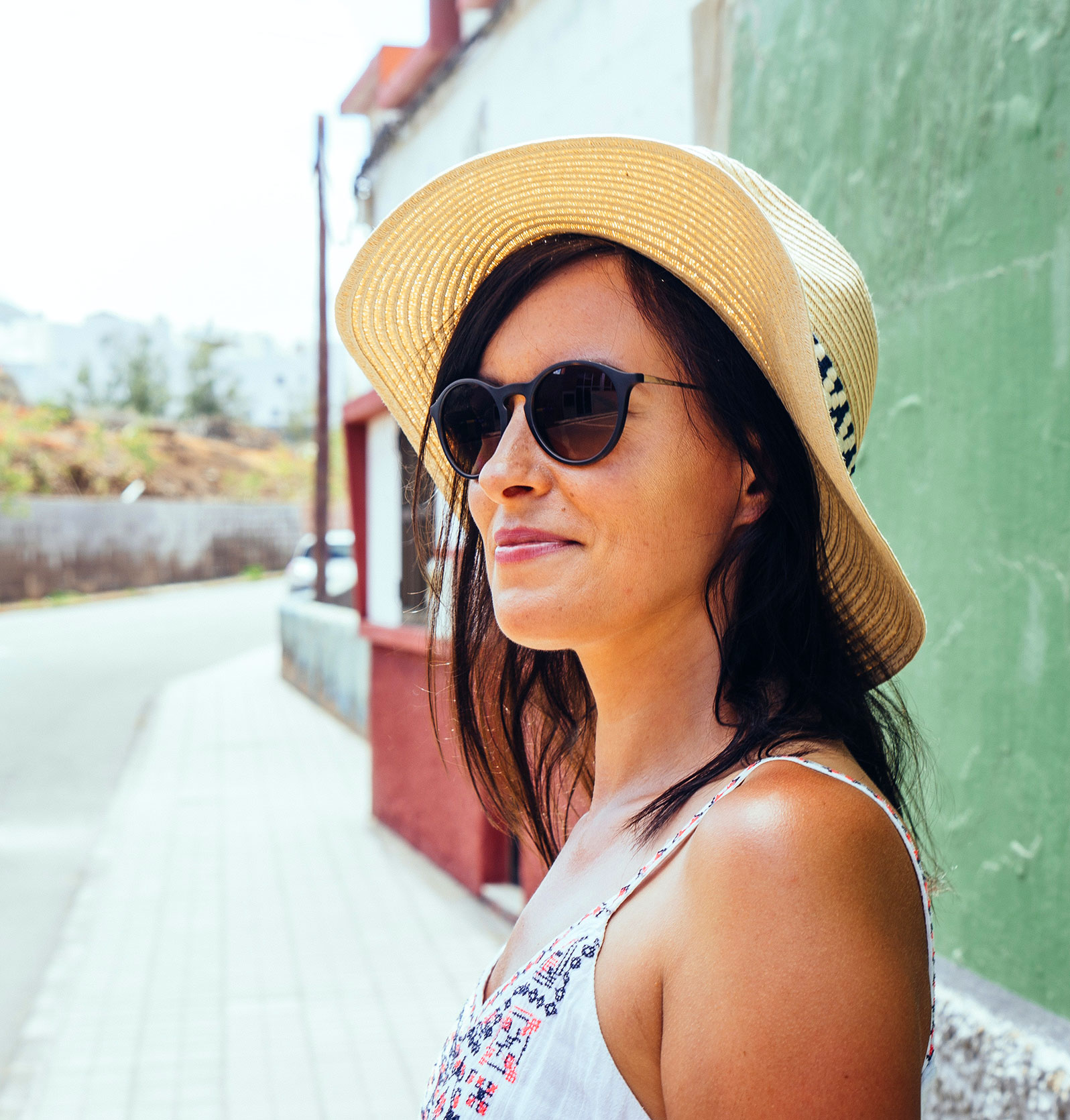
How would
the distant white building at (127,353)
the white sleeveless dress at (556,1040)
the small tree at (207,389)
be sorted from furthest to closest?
1. the distant white building at (127,353)
2. the small tree at (207,389)
3. the white sleeveless dress at (556,1040)

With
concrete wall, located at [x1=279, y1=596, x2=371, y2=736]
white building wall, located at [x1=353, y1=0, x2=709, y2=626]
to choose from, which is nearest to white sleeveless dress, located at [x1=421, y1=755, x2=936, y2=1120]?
white building wall, located at [x1=353, y1=0, x2=709, y2=626]

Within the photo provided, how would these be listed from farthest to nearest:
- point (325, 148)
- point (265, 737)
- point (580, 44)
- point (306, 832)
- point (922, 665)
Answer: point (325, 148) < point (265, 737) < point (306, 832) < point (580, 44) < point (922, 665)

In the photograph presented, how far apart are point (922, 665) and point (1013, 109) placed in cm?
112

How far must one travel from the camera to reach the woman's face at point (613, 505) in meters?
1.14

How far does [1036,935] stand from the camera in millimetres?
2053

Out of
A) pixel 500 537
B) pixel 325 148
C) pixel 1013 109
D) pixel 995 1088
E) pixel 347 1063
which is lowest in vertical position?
pixel 347 1063

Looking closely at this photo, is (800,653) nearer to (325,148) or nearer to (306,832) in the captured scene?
(306,832)

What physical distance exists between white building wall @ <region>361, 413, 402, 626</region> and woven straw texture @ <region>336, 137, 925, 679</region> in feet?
16.6

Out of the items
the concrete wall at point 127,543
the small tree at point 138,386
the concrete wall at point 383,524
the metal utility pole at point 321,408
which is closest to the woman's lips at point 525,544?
the concrete wall at point 383,524

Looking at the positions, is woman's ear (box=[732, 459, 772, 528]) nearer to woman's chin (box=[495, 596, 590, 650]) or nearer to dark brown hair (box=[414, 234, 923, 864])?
dark brown hair (box=[414, 234, 923, 864])

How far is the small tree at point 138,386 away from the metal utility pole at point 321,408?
5370 centimetres

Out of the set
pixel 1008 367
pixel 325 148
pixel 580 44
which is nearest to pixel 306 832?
pixel 580 44

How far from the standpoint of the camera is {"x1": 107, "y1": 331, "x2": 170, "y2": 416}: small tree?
68.1 meters

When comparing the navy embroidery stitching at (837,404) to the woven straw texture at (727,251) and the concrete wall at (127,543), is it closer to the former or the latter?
the woven straw texture at (727,251)
